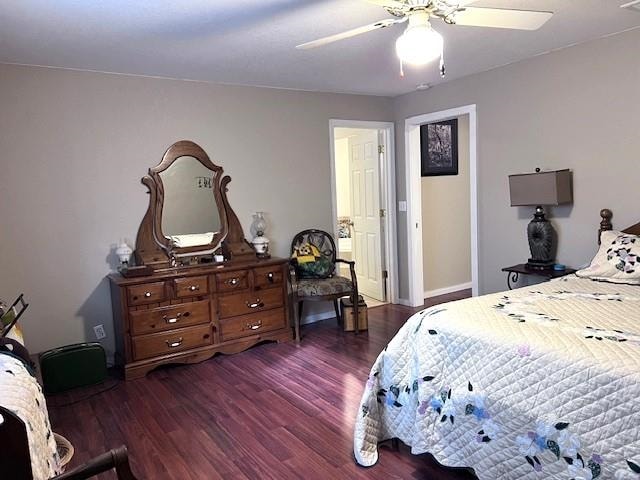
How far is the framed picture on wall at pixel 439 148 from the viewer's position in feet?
18.1

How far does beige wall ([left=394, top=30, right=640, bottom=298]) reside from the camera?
342 centimetres

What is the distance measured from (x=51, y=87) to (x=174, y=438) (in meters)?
2.71

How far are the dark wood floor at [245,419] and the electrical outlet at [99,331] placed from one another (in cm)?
57

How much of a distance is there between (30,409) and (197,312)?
2.20 metres

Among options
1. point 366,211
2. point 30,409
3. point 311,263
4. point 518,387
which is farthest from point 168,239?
point 518,387

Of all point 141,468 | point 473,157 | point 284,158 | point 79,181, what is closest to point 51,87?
point 79,181

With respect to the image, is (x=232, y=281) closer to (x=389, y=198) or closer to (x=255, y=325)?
(x=255, y=325)

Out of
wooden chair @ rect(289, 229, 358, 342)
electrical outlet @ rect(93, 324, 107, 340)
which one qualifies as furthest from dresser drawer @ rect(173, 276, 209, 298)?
wooden chair @ rect(289, 229, 358, 342)

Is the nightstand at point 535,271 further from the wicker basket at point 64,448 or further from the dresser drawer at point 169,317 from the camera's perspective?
the wicker basket at point 64,448

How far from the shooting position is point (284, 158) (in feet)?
15.5

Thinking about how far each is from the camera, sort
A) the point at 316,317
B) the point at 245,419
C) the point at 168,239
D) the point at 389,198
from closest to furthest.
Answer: the point at 245,419
the point at 168,239
the point at 316,317
the point at 389,198

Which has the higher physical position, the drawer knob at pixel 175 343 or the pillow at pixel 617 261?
the pillow at pixel 617 261

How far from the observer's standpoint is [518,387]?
74.7 inches

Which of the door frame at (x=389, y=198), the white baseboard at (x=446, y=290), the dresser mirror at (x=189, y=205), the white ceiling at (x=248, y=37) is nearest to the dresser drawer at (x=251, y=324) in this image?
the dresser mirror at (x=189, y=205)
